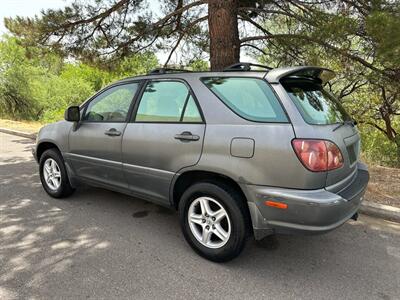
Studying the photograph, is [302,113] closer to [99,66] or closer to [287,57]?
[287,57]

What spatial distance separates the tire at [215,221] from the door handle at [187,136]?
409 millimetres

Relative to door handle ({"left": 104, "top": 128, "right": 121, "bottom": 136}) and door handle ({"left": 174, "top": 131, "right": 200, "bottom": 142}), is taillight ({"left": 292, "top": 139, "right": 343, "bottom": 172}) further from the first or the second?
door handle ({"left": 104, "top": 128, "right": 121, "bottom": 136})

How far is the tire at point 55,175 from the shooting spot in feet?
13.9

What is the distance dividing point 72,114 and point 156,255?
6.61 feet

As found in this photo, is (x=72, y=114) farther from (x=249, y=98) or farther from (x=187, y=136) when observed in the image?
(x=249, y=98)

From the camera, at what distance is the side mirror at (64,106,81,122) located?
382cm

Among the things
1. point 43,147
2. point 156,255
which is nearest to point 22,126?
point 43,147

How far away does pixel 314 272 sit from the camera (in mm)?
2734

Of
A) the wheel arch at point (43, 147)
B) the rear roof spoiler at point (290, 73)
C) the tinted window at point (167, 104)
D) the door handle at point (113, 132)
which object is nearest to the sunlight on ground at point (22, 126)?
the wheel arch at point (43, 147)

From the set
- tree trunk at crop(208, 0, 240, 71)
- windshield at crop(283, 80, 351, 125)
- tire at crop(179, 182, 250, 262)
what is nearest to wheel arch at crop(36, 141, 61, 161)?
tire at crop(179, 182, 250, 262)

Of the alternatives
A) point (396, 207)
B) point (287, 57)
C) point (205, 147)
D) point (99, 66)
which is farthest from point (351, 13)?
point (99, 66)

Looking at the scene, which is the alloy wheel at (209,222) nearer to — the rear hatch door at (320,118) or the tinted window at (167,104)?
the tinted window at (167,104)

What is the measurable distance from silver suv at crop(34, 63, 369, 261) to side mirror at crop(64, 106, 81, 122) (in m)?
0.29

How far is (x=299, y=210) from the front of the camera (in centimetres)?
238
